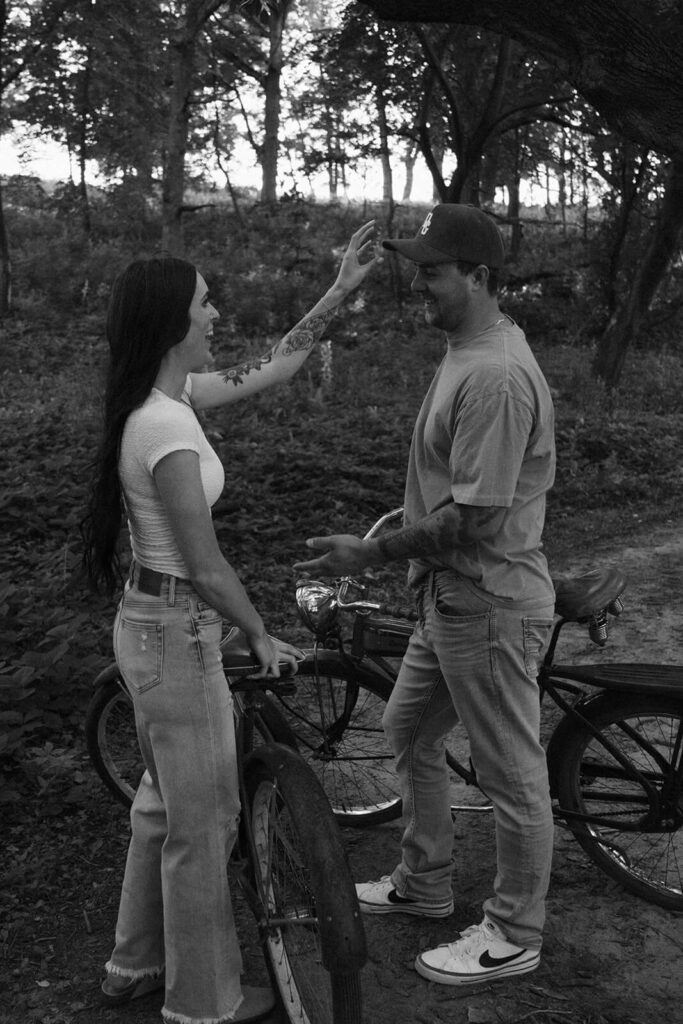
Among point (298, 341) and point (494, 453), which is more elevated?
point (298, 341)

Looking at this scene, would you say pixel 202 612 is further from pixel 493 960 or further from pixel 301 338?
pixel 493 960

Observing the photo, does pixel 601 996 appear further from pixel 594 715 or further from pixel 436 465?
pixel 436 465

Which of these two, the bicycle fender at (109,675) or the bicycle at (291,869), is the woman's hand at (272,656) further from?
the bicycle fender at (109,675)

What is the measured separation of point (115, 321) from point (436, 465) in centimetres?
105

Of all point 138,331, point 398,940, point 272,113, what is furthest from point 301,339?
point 272,113

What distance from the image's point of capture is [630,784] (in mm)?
3613

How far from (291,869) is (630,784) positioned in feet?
4.80

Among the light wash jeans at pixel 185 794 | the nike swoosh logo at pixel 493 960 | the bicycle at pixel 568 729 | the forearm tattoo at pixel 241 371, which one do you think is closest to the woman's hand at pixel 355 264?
the forearm tattoo at pixel 241 371

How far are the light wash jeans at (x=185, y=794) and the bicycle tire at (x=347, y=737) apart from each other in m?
1.03

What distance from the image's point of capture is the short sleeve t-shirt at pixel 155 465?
2557 millimetres

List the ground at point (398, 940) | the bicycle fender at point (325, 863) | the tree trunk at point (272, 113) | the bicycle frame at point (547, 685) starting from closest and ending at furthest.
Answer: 1. the bicycle fender at point (325, 863)
2. the ground at point (398, 940)
3. the bicycle frame at point (547, 685)
4. the tree trunk at point (272, 113)

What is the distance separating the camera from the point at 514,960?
312cm

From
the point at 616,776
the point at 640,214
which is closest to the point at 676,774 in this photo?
the point at 616,776

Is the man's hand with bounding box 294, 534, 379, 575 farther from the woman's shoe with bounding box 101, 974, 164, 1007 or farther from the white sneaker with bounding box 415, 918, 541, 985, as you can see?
the woman's shoe with bounding box 101, 974, 164, 1007
